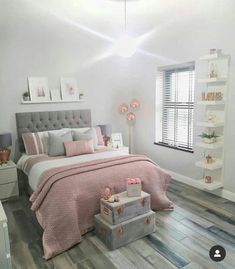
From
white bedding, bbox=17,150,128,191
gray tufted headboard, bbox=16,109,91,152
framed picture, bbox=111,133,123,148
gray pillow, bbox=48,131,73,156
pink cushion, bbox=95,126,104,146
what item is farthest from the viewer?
framed picture, bbox=111,133,123,148

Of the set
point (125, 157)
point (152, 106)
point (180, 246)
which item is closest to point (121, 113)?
point (152, 106)

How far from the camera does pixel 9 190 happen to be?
146 inches

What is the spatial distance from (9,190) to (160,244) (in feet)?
7.81

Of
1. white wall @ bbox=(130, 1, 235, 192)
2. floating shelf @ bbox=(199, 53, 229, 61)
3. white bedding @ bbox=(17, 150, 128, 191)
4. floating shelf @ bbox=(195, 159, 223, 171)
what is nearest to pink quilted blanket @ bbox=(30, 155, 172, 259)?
white bedding @ bbox=(17, 150, 128, 191)

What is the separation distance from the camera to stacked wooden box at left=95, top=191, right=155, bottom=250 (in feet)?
8.09

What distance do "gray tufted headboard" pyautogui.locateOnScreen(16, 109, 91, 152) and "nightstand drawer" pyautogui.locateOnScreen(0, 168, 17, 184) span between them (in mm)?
526

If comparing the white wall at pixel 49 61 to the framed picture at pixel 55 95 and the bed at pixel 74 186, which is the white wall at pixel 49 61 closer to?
the framed picture at pixel 55 95

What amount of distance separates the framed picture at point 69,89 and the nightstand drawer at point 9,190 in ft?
5.62

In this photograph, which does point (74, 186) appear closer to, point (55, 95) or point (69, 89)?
point (55, 95)

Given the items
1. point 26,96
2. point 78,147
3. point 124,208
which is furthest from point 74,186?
point 26,96

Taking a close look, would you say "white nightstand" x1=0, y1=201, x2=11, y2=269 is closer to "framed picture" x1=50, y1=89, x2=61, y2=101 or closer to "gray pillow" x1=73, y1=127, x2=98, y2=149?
"gray pillow" x1=73, y1=127, x2=98, y2=149

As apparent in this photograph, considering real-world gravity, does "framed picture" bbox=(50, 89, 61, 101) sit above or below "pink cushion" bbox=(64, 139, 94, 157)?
above

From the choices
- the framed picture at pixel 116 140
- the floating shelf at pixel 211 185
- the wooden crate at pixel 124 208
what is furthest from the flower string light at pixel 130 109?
the wooden crate at pixel 124 208

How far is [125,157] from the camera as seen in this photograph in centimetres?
344
